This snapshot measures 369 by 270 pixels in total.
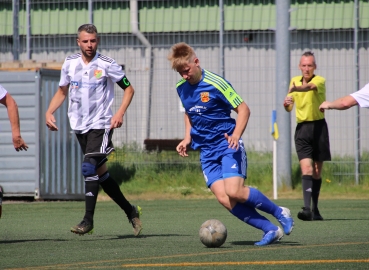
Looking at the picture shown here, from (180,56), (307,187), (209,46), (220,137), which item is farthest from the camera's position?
(209,46)

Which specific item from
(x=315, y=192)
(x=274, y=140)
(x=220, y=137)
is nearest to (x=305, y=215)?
(x=315, y=192)

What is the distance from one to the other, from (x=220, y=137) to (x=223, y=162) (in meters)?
0.24

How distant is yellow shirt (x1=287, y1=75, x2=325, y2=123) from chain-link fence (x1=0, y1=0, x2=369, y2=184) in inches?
192

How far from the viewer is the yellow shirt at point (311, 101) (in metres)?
11.2

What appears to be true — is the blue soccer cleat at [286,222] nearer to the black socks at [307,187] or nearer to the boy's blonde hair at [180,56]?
the boy's blonde hair at [180,56]

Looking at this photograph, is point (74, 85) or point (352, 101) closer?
point (352, 101)

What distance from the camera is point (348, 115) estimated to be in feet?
53.4

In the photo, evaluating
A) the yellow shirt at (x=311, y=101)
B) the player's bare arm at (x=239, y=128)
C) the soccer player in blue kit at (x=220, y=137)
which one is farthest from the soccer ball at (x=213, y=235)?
the yellow shirt at (x=311, y=101)

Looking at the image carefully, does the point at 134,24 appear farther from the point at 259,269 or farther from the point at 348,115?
the point at 259,269

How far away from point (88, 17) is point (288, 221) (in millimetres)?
10482

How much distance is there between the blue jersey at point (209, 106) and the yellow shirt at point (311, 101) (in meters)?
3.55

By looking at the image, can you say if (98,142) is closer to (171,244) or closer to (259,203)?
(171,244)

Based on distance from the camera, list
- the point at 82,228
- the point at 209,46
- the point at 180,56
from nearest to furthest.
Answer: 1. the point at 180,56
2. the point at 82,228
3. the point at 209,46

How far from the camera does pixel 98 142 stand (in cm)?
877
